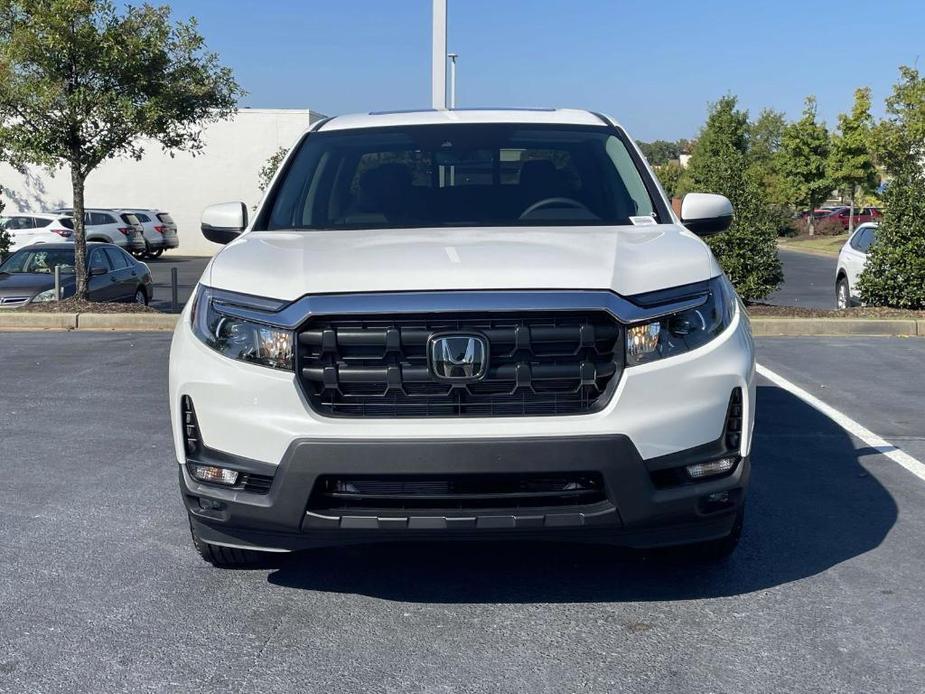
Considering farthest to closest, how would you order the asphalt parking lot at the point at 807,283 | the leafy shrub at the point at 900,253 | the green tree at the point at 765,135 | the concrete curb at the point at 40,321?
the green tree at the point at 765,135 < the asphalt parking lot at the point at 807,283 < the leafy shrub at the point at 900,253 < the concrete curb at the point at 40,321

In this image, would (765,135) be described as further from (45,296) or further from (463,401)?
(463,401)

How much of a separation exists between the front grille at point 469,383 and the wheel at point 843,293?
1438cm

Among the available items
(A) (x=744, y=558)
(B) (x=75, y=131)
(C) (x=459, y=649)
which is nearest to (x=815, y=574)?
(A) (x=744, y=558)

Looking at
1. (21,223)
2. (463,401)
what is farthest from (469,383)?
(21,223)

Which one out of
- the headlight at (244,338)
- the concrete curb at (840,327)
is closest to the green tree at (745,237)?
the concrete curb at (840,327)

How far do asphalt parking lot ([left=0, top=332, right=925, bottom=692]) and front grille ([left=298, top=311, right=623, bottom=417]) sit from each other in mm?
779

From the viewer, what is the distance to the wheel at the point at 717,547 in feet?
14.3

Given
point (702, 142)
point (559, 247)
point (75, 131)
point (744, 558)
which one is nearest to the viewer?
point (559, 247)

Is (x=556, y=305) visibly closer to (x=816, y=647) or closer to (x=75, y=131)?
(x=816, y=647)

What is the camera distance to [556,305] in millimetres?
3725

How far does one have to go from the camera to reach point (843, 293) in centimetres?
1764

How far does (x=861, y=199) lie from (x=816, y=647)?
57.1 m

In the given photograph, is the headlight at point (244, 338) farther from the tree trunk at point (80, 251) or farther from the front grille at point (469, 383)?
the tree trunk at point (80, 251)

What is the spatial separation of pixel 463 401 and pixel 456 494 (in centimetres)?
30
